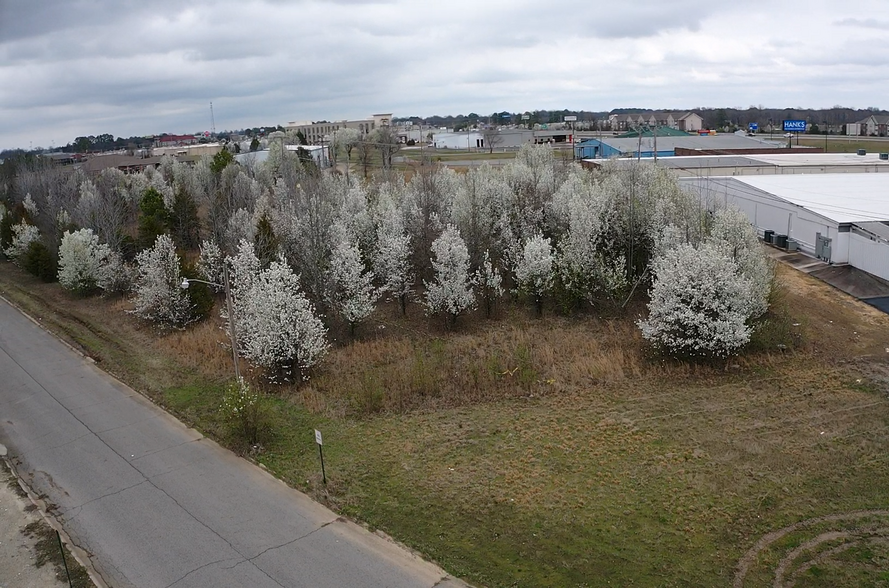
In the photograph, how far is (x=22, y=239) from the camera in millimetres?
35438

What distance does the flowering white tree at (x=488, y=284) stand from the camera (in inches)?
909

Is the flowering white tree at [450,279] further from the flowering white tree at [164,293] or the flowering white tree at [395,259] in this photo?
the flowering white tree at [164,293]

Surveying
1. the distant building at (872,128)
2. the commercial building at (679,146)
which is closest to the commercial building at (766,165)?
the commercial building at (679,146)

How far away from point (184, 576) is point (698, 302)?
14469 millimetres

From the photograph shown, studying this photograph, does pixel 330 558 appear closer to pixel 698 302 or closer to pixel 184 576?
pixel 184 576

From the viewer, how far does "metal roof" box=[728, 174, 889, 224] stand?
89.8 feet

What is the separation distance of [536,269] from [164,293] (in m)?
13.5

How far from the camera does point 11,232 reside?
38.1m

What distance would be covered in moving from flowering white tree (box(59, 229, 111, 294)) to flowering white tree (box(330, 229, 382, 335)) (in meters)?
12.9

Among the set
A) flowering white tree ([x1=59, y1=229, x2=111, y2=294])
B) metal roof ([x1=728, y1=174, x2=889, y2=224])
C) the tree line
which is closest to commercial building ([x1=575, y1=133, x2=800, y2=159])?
metal roof ([x1=728, y1=174, x2=889, y2=224])

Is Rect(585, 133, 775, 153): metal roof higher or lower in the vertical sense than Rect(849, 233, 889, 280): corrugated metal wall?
higher

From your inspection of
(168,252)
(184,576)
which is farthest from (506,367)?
(168,252)

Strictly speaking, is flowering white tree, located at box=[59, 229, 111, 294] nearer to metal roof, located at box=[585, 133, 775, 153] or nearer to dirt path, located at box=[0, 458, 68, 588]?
dirt path, located at box=[0, 458, 68, 588]

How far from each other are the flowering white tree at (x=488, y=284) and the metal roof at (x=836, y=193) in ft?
46.7
